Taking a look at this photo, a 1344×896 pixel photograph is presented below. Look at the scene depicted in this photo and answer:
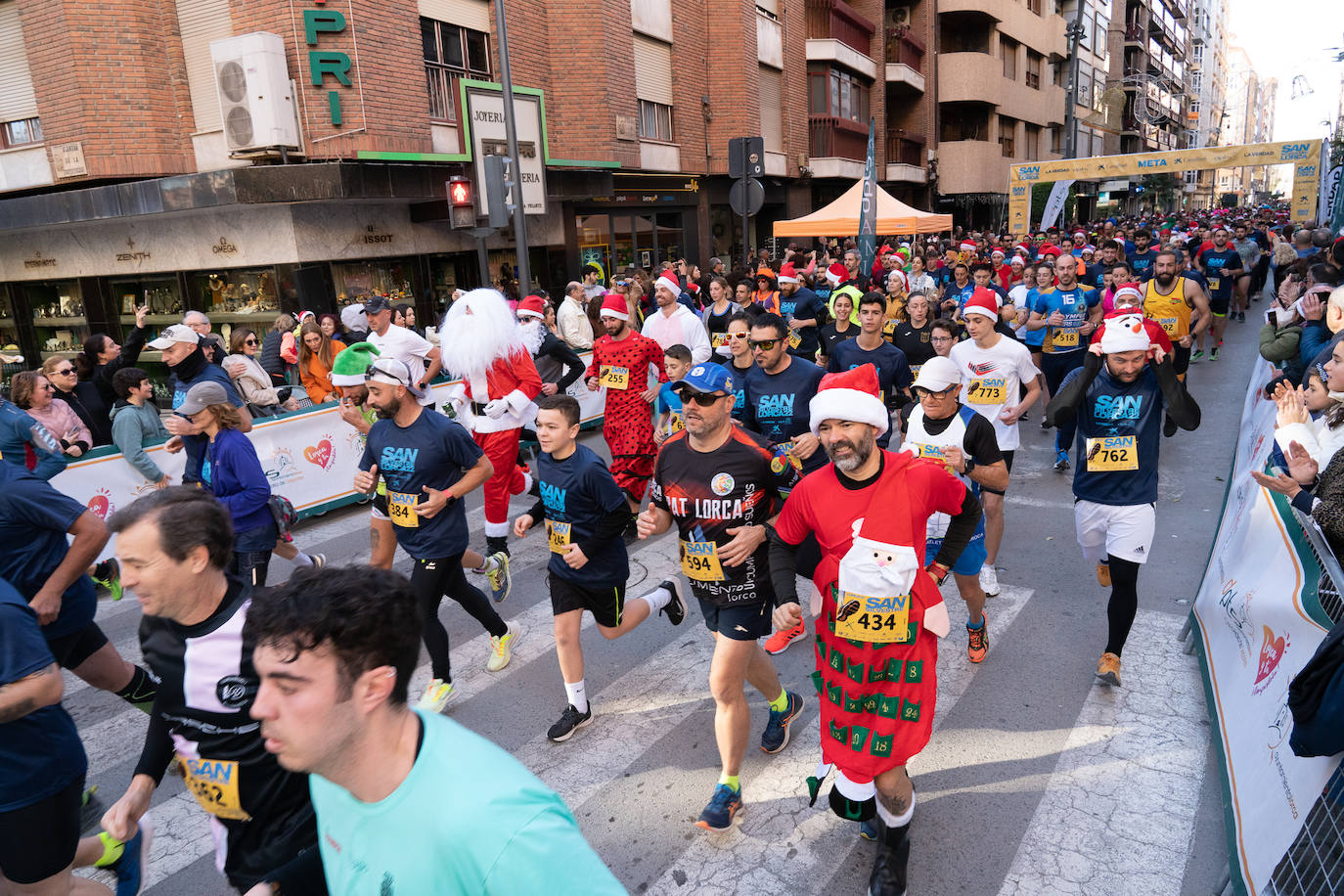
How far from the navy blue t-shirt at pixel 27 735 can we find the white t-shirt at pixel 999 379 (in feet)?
19.1

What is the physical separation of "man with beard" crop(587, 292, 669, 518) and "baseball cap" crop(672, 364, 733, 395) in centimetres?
345

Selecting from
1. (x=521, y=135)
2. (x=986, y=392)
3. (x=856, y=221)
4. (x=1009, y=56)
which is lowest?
(x=986, y=392)

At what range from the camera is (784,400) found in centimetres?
578

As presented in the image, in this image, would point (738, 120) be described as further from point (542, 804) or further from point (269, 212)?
point (542, 804)

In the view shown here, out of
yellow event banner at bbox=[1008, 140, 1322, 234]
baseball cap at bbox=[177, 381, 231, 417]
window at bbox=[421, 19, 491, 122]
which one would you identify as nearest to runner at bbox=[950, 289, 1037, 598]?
baseball cap at bbox=[177, 381, 231, 417]

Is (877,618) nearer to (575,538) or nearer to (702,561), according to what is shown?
(702,561)

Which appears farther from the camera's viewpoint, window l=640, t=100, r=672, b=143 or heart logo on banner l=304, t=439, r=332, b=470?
window l=640, t=100, r=672, b=143

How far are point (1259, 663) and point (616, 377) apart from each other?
5094mm

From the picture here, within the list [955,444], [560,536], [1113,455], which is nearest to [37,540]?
[560,536]

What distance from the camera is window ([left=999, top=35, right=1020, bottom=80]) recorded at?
143 feet

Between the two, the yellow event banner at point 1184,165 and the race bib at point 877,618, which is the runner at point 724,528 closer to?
the race bib at point 877,618

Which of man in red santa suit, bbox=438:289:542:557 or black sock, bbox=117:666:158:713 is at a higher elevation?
man in red santa suit, bbox=438:289:542:557

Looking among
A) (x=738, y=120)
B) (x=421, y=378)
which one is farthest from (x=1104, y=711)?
(x=738, y=120)

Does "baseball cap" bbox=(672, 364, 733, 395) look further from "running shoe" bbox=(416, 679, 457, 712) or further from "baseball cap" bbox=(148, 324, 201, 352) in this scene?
"baseball cap" bbox=(148, 324, 201, 352)
